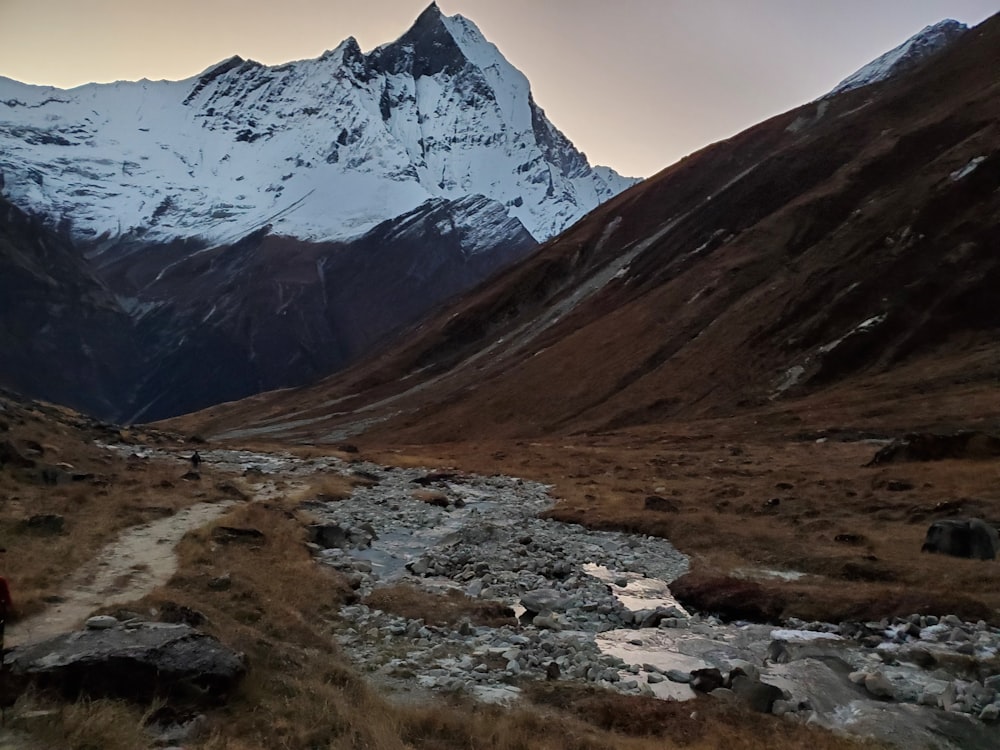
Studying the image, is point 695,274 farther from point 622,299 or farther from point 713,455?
point 713,455

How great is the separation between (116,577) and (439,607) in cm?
760

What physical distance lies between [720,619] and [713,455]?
123 ft

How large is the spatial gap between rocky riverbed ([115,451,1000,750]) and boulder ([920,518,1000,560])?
6162 millimetres

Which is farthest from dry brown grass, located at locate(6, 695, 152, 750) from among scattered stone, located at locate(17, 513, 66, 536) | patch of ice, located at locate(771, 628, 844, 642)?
patch of ice, located at locate(771, 628, 844, 642)

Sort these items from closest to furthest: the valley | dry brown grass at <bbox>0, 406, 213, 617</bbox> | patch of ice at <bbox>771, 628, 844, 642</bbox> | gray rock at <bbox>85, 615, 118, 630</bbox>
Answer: the valley
gray rock at <bbox>85, 615, 118, 630</bbox>
dry brown grass at <bbox>0, 406, 213, 617</bbox>
patch of ice at <bbox>771, 628, 844, 642</bbox>

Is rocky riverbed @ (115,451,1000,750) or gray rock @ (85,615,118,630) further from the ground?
gray rock @ (85,615,118,630)

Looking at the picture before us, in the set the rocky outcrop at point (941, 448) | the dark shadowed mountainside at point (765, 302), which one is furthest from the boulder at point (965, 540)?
the dark shadowed mountainside at point (765, 302)

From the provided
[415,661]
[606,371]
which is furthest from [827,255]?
[415,661]

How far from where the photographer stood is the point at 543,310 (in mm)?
156250

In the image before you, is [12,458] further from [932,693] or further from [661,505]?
[932,693]

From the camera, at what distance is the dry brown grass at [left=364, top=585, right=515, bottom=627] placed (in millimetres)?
18266

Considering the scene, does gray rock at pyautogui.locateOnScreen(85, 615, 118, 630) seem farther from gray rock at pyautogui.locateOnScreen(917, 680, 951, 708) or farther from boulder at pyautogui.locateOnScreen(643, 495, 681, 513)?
boulder at pyautogui.locateOnScreen(643, 495, 681, 513)

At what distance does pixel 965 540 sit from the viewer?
76.6ft

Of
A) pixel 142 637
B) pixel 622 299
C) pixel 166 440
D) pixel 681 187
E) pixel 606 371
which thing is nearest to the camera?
pixel 142 637
